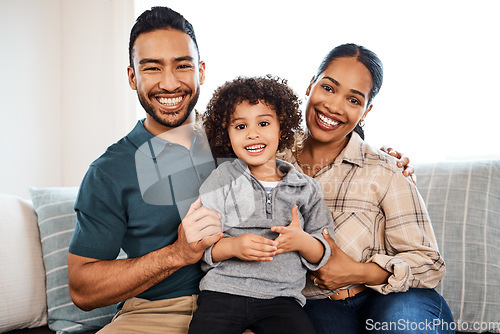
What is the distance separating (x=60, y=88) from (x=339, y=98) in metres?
2.80

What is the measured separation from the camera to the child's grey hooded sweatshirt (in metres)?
A: 1.43

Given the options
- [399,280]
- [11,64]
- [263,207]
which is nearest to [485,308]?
[399,280]

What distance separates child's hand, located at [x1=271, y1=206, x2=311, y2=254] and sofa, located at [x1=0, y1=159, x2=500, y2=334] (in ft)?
2.98

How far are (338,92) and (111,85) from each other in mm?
2383

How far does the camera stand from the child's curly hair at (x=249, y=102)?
1573mm

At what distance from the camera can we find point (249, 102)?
5.10 ft

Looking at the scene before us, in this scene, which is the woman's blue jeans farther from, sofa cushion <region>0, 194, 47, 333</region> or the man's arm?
sofa cushion <region>0, 194, 47, 333</region>

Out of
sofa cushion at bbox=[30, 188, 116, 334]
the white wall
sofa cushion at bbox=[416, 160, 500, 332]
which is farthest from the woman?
the white wall

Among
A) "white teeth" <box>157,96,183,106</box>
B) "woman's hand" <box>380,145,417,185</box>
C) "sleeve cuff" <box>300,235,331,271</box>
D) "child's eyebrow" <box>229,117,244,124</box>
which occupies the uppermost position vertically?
"white teeth" <box>157,96,183,106</box>

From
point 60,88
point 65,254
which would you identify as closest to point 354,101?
point 65,254

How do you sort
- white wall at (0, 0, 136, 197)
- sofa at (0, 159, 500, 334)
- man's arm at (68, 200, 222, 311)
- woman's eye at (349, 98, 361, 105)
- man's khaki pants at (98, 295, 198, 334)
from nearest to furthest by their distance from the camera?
man's arm at (68, 200, 222, 311)
man's khaki pants at (98, 295, 198, 334)
woman's eye at (349, 98, 361, 105)
sofa at (0, 159, 500, 334)
white wall at (0, 0, 136, 197)

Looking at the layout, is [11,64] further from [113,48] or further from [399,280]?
[399,280]

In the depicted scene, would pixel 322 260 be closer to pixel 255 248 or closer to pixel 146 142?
pixel 255 248

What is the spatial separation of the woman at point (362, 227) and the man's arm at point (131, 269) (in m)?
0.44
